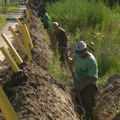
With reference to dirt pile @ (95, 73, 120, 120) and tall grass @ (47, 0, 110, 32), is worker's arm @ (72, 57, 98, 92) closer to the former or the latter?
dirt pile @ (95, 73, 120, 120)

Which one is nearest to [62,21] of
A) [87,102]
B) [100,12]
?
[100,12]

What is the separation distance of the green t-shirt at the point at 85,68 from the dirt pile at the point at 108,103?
56cm

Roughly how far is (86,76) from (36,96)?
67.5 inches

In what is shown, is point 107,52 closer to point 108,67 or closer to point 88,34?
point 108,67

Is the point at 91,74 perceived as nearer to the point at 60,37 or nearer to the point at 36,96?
the point at 36,96

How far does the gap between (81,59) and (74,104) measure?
97cm

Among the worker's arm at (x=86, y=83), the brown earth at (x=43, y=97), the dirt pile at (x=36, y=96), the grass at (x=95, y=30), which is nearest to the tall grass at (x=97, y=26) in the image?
the grass at (x=95, y=30)

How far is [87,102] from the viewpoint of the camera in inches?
328

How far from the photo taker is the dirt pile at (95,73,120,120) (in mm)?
7578

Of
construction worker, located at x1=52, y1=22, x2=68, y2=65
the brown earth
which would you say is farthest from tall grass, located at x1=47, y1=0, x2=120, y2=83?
the brown earth

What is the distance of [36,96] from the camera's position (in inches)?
266

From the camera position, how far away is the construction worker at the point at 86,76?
7852mm

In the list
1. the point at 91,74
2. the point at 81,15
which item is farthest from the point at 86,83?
the point at 81,15

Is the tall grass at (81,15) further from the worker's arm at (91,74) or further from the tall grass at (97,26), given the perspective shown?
the worker's arm at (91,74)
